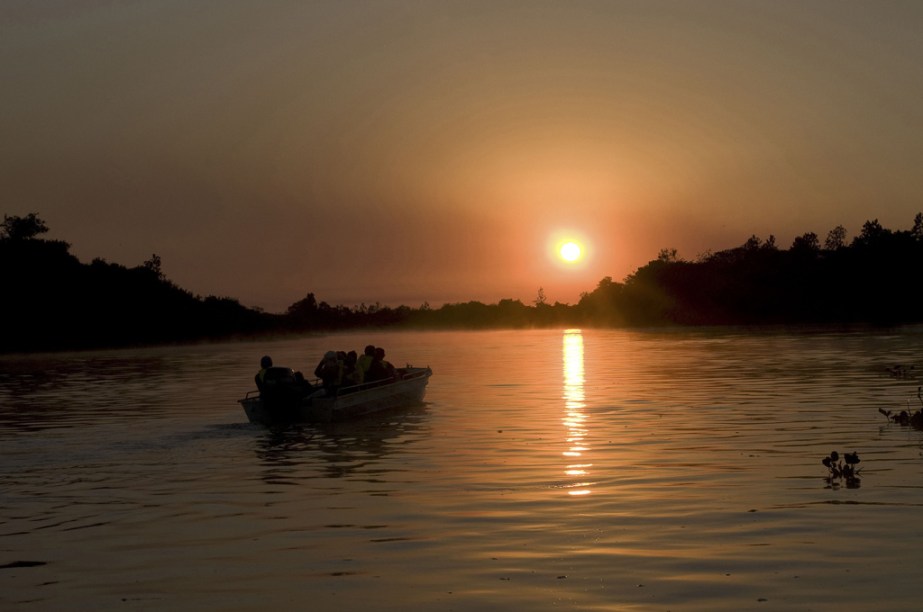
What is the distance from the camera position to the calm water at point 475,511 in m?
11.3

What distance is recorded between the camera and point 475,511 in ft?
52.2

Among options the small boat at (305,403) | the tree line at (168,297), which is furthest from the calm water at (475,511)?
the tree line at (168,297)

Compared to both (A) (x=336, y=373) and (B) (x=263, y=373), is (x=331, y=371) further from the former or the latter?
(B) (x=263, y=373)

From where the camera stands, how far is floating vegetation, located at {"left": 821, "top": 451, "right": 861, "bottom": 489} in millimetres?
17031

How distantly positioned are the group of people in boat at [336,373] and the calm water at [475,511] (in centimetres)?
144

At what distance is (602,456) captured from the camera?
2219cm

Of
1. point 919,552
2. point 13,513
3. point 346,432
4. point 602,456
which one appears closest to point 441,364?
point 346,432

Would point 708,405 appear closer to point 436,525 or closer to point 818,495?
point 818,495

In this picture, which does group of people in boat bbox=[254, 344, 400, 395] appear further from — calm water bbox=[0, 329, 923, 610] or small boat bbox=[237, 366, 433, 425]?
calm water bbox=[0, 329, 923, 610]

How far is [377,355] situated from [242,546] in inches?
848

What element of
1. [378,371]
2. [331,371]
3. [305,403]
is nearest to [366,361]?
[378,371]

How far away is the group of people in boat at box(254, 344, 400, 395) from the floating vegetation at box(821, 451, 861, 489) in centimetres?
1599

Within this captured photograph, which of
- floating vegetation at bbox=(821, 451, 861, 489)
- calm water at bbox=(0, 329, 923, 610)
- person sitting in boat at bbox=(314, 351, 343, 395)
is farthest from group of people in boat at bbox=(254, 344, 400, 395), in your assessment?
floating vegetation at bbox=(821, 451, 861, 489)

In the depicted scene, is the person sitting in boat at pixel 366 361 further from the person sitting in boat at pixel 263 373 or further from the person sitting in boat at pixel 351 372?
the person sitting in boat at pixel 263 373
